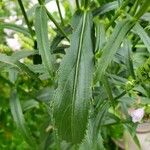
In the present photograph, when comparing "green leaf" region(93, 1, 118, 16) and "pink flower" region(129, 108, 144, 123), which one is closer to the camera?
"green leaf" region(93, 1, 118, 16)

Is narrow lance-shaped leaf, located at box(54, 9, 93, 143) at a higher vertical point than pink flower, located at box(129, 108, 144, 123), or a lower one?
higher

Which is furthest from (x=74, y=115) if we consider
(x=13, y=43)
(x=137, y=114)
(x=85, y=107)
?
(x=13, y=43)

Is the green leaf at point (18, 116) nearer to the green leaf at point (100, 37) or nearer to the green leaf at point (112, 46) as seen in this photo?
the green leaf at point (100, 37)

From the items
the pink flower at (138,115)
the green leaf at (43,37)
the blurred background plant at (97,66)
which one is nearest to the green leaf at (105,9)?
the blurred background plant at (97,66)

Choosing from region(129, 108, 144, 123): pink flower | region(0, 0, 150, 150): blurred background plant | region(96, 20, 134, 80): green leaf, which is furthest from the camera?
region(129, 108, 144, 123): pink flower

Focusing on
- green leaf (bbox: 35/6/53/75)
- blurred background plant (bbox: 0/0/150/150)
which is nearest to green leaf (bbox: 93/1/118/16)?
blurred background plant (bbox: 0/0/150/150)

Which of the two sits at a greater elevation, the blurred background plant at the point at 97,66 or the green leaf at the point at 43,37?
the green leaf at the point at 43,37

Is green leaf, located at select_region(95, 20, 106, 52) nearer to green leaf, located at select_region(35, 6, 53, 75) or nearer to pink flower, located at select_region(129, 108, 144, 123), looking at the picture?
green leaf, located at select_region(35, 6, 53, 75)

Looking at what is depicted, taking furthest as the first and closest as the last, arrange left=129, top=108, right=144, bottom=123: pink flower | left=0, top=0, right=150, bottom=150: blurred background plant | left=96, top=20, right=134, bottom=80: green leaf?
left=129, top=108, right=144, bottom=123: pink flower → left=0, top=0, right=150, bottom=150: blurred background plant → left=96, top=20, right=134, bottom=80: green leaf
